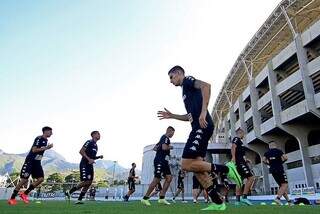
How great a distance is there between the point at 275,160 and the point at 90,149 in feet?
20.3

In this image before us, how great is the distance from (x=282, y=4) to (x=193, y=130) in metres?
33.1

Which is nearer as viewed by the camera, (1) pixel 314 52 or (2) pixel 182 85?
(2) pixel 182 85

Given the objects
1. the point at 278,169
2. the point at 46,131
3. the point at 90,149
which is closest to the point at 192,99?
the point at 90,149

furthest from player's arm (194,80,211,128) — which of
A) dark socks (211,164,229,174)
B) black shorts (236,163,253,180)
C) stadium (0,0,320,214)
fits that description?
stadium (0,0,320,214)

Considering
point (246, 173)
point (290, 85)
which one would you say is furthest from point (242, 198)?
point (290, 85)

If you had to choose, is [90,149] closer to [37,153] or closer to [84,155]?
[84,155]

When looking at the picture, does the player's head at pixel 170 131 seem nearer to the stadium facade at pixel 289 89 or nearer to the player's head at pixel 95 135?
the player's head at pixel 95 135

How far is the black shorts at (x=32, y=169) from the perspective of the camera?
973cm

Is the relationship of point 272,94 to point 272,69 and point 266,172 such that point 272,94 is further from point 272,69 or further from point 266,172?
point 266,172

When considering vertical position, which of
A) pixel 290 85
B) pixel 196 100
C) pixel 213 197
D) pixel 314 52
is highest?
pixel 314 52

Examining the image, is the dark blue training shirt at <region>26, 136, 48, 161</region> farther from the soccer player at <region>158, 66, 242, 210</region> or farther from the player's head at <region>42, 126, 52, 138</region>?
the soccer player at <region>158, 66, 242, 210</region>

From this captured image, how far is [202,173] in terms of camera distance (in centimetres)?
479

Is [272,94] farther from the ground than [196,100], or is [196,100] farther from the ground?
[272,94]

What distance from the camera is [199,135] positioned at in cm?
464
